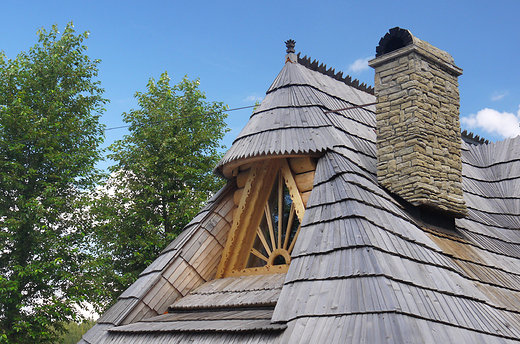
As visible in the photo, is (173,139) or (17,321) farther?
(173,139)

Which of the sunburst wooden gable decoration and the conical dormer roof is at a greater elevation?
the conical dormer roof

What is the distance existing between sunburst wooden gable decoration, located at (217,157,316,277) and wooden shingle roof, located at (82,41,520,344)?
1.11 ft

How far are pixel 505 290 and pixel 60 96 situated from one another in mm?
12285

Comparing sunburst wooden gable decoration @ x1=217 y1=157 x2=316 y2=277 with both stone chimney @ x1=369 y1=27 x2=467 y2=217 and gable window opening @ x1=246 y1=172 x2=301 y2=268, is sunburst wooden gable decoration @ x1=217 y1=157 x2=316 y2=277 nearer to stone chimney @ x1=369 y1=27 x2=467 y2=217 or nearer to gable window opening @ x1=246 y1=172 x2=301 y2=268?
gable window opening @ x1=246 y1=172 x2=301 y2=268

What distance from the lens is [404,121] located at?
7.55 metres

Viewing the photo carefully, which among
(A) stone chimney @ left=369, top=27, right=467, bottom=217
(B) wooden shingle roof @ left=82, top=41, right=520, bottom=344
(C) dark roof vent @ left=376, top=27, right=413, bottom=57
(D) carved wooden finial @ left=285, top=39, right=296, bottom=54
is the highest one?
(D) carved wooden finial @ left=285, top=39, right=296, bottom=54

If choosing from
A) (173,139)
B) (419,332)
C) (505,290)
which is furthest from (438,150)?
(173,139)

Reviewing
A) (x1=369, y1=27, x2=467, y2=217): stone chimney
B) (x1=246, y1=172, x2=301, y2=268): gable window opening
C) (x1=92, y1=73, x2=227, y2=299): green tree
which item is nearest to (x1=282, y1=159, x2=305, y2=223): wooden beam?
(x1=246, y1=172, x2=301, y2=268): gable window opening

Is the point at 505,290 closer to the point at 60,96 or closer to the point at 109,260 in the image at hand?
the point at 109,260

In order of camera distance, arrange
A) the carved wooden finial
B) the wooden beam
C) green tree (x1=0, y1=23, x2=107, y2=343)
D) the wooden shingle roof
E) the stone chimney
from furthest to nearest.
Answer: green tree (x1=0, y1=23, x2=107, y2=343)
the carved wooden finial
the wooden beam
the stone chimney
the wooden shingle roof

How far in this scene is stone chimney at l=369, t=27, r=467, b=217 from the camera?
7328 millimetres

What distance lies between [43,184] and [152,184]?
3631mm

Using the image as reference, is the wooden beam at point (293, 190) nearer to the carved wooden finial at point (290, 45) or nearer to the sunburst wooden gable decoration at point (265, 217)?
the sunburst wooden gable decoration at point (265, 217)

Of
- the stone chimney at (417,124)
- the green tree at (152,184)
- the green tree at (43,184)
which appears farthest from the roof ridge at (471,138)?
the green tree at (43,184)
